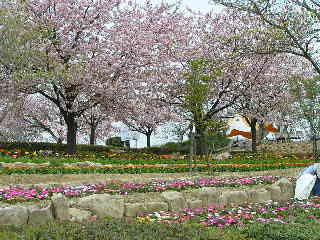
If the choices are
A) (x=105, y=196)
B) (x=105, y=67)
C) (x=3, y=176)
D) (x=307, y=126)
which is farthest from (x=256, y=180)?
(x=307, y=126)

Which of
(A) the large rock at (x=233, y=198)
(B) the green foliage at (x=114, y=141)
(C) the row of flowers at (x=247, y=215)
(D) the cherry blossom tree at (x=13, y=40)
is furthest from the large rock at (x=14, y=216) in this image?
(B) the green foliage at (x=114, y=141)

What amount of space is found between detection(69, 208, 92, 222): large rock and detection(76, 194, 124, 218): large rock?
109 millimetres

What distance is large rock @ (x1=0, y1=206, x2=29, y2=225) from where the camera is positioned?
240 inches

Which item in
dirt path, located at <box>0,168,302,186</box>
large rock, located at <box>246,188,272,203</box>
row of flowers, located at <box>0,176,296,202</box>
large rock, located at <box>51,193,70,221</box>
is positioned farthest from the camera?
dirt path, located at <box>0,168,302,186</box>

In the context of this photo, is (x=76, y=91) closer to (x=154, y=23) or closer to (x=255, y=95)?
(x=154, y=23)

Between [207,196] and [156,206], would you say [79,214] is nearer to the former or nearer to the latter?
[156,206]

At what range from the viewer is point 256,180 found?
39.7 feet

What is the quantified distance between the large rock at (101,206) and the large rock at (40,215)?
831 millimetres

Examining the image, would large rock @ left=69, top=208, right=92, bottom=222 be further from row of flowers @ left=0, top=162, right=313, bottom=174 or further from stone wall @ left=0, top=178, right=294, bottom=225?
row of flowers @ left=0, top=162, right=313, bottom=174

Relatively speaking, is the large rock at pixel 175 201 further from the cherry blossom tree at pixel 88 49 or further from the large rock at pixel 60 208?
the cherry blossom tree at pixel 88 49

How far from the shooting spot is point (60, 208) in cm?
655

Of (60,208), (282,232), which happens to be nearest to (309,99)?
(282,232)

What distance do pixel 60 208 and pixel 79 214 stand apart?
493 mm

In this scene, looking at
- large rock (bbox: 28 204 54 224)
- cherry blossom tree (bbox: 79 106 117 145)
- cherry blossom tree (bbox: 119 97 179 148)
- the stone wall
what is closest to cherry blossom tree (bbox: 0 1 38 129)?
cherry blossom tree (bbox: 119 97 179 148)
